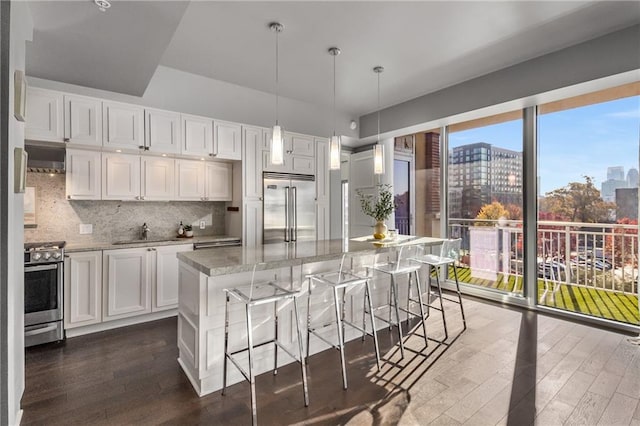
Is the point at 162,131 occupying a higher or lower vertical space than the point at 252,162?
higher

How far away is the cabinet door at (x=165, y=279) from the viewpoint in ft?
11.5

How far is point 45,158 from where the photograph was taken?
9.88ft

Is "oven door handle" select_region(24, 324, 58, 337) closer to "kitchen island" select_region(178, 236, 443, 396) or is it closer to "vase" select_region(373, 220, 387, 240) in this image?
"kitchen island" select_region(178, 236, 443, 396)

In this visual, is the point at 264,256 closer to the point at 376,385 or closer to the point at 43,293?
the point at 376,385

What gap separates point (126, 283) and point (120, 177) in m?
1.20

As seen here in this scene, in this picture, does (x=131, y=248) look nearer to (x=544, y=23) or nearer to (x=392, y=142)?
(x=392, y=142)

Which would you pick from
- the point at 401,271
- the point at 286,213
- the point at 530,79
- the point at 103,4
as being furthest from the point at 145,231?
the point at 530,79

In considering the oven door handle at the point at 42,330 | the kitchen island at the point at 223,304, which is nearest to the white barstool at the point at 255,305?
the kitchen island at the point at 223,304

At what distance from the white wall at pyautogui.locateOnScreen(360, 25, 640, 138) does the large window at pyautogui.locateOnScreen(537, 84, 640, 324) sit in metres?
0.57

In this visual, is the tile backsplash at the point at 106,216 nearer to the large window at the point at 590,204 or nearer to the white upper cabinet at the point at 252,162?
the white upper cabinet at the point at 252,162

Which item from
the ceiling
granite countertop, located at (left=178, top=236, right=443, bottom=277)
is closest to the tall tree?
the ceiling

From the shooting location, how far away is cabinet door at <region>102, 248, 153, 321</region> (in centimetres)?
→ 322

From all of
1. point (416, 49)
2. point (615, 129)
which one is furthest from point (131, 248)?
point (615, 129)

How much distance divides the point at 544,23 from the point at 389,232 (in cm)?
249
